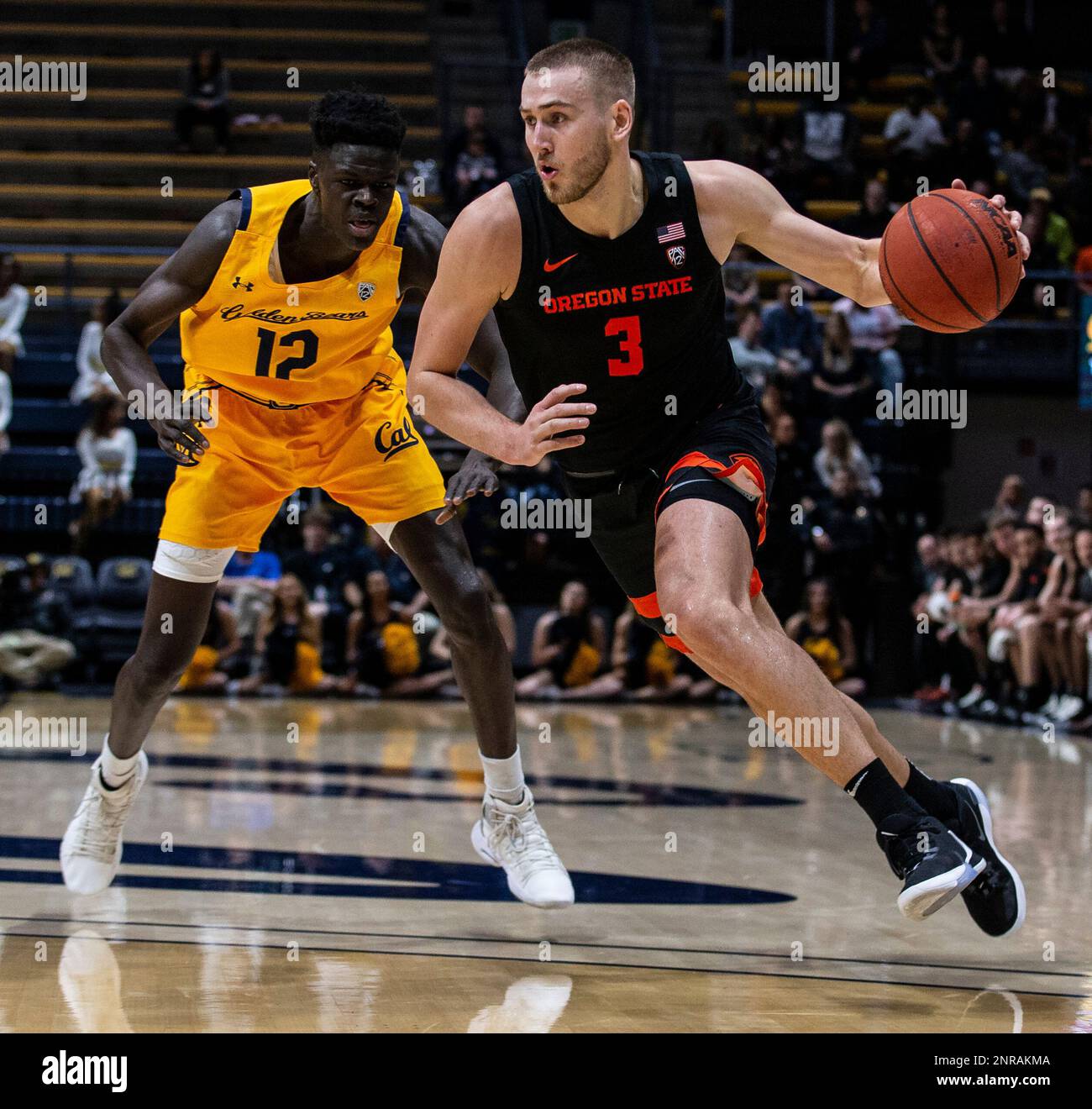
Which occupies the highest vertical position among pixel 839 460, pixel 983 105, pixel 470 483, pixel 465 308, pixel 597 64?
pixel 983 105

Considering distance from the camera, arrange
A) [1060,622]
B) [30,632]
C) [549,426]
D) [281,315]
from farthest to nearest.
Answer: [30,632] < [1060,622] < [281,315] < [549,426]

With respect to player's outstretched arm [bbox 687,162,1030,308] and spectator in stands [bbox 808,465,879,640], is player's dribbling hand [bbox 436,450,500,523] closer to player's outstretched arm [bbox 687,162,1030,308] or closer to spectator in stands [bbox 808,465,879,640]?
player's outstretched arm [bbox 687,162,1030,308]

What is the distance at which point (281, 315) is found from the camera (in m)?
4.46

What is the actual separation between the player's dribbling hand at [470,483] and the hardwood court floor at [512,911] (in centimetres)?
112

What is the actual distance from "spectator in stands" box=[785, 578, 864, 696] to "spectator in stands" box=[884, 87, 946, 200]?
4.77 m

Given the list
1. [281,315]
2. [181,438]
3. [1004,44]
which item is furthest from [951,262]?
[1004,44]

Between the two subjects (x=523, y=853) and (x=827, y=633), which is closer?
(x=523, y=853)

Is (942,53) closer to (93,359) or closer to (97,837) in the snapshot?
(93,359)

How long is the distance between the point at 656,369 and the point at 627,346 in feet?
0.32

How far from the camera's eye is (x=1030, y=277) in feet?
43.6

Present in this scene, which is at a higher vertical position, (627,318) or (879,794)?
(627,318)

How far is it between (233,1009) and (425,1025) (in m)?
0.44
